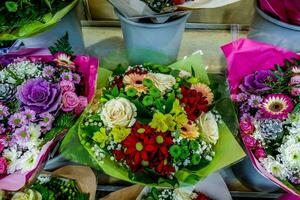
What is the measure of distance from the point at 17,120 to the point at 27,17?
247 millimetres

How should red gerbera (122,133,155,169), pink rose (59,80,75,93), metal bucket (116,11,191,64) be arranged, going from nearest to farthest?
1. red gerbera (122,133,155,169)
2. pink rose (59,80,75,93)
3. metal bucket (116,11,191,64)

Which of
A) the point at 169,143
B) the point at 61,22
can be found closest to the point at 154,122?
the point at 169,143

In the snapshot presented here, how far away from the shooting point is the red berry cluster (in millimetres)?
613

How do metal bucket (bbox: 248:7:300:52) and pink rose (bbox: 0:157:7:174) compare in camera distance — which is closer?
pink rose (bbox: 0:157:7:174)

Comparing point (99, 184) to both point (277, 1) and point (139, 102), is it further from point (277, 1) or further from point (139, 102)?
point (277, 1)

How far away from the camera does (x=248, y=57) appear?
0.82 m

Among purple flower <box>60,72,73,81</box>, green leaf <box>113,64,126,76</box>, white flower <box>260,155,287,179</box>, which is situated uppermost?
purple flower <box>60,72,73,81</box>

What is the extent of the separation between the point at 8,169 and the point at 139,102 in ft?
0.97

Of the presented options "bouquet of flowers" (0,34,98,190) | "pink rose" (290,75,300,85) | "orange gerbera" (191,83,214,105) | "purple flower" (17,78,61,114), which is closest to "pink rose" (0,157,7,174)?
"bouquet of flowers" (0,34,98,190)

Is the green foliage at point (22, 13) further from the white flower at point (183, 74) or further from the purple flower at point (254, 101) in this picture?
the purple flower at point (254, 101)

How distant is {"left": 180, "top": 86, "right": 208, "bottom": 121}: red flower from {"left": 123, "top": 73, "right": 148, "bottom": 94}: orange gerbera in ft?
0.30

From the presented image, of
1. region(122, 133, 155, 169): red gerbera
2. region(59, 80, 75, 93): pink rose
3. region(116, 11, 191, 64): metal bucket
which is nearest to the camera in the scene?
region(122, 133, 155, 169): red gerbera

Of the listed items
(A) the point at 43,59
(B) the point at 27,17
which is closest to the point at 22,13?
(B) the point at 27,17

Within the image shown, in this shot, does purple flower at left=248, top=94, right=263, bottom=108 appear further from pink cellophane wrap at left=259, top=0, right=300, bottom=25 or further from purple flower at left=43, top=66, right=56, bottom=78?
purple flower at left=43, top=66, right=56, bottom=78
